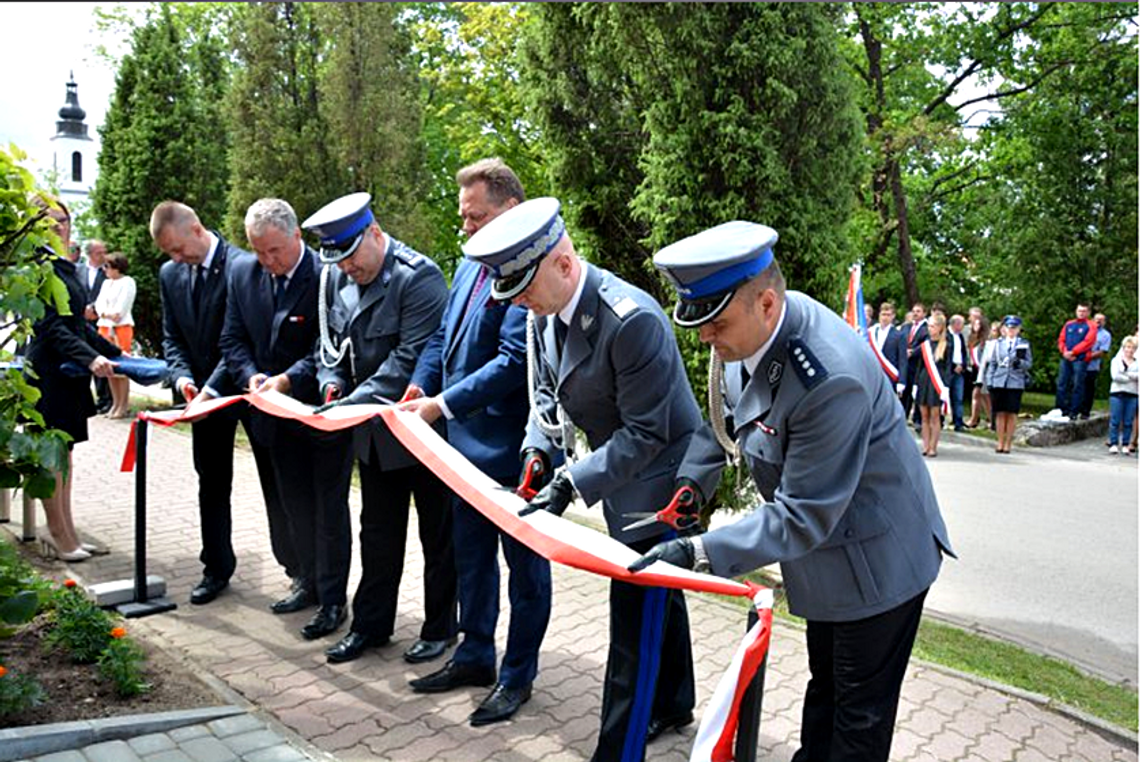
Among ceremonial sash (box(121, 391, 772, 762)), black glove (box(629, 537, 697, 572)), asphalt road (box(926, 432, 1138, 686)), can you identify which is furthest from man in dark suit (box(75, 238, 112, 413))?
black glove (box(629, 537, 697, 572))

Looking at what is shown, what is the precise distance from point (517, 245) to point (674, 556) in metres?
1.19

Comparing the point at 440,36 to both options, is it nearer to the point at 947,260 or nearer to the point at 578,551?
the point at 947,260

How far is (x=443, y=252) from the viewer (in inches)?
1035

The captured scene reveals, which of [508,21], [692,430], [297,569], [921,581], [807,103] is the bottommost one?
[297,569]

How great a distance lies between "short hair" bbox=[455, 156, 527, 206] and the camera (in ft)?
13.8

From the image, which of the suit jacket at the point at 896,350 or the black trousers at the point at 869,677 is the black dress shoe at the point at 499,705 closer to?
the black trousers at the point at 869,677

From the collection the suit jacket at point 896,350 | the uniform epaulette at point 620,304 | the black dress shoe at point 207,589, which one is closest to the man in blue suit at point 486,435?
the uniform epaulette at point 620,304

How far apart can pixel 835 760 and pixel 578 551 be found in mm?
985

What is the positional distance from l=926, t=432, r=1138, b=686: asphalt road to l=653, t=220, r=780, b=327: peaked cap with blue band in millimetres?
4319

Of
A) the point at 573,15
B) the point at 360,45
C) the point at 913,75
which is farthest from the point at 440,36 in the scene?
the point at 573,15

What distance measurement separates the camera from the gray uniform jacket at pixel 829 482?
2609 mm

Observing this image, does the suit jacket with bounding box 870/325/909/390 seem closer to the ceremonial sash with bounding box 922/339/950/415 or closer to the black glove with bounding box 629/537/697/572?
the ceremonial sash with bounding box 922/339/950/415

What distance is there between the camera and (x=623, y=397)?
3.38 meters

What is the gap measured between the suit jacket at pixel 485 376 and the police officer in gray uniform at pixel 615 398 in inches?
26.6
